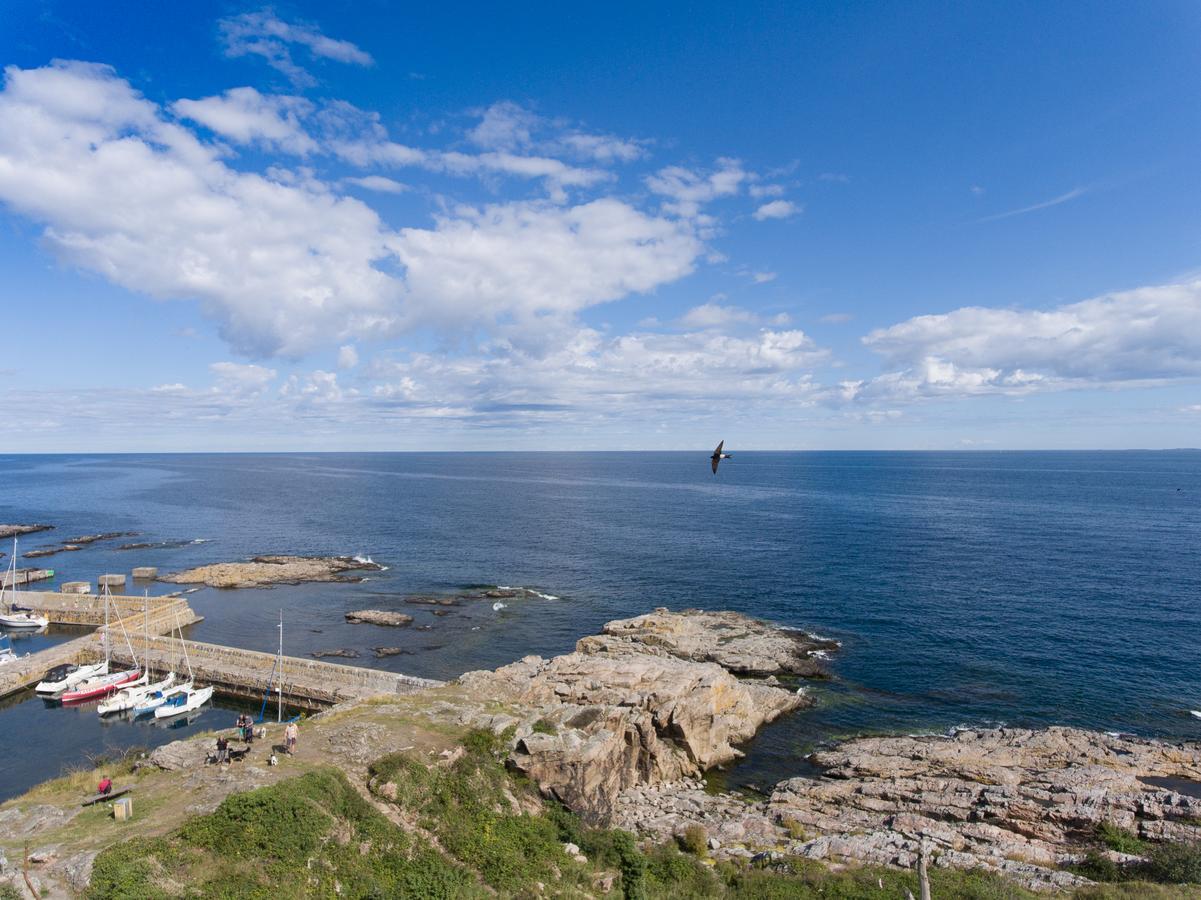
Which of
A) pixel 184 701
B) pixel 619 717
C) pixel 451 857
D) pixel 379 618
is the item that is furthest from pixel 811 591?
pixel 184 701

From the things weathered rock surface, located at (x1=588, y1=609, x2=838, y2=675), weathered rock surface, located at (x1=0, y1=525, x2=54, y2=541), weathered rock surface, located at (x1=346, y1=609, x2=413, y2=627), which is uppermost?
weathered rock surface, located at (x1=588, y1=609, x2=838, y2=675)

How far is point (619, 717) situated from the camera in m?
41.0

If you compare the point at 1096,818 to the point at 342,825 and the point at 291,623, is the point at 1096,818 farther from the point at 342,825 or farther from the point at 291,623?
the point at 291,623

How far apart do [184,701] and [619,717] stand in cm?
3978

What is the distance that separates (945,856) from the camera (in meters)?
30.6

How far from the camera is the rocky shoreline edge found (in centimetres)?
2965

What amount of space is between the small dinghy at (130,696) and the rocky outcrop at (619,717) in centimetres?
3136

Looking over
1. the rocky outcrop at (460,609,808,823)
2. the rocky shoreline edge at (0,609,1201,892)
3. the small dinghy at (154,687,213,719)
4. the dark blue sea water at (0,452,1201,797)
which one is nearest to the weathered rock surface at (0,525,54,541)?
the dark blue sea water at (0,452,1201,797)

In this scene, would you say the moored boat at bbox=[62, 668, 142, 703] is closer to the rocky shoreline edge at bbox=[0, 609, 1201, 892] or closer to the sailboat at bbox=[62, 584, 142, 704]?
the sailboat at bbox=[62, 584, 142, 704]

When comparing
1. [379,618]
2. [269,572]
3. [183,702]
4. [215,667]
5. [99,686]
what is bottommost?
[183,702]

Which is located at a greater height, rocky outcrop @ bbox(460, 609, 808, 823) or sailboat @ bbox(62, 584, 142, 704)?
rocky outcrop @ bbox(460, 609, 808, 823)

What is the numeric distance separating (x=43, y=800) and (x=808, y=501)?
165559 millimetres

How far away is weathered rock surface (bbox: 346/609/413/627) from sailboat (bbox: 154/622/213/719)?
20.1m

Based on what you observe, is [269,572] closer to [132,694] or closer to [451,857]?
[132,694]
